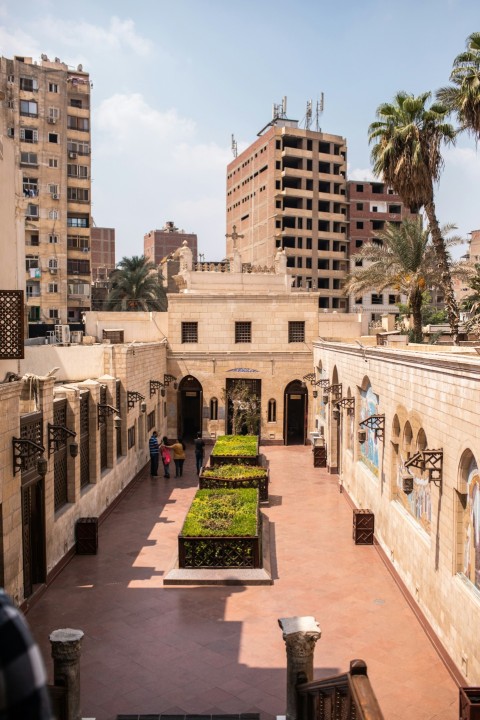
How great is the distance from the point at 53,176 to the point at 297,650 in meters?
48.4

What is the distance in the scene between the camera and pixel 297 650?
28.9 ft

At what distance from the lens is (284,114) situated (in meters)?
73.1

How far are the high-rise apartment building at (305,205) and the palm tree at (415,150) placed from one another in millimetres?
39836

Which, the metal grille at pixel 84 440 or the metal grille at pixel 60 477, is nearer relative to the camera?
the metal grille at pixel 60 477

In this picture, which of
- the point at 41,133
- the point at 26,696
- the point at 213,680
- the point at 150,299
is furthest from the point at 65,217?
the point at 26,696

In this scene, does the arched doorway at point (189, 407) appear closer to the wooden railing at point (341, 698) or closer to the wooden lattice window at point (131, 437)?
the wooden lattice window at point (131, 437)

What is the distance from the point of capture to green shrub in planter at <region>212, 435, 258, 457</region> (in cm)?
2434

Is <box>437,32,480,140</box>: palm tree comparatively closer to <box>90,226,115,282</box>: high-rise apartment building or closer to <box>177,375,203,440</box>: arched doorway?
<box>177,375,203,440</box>: arched doorway

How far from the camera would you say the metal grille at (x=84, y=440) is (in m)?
17.8

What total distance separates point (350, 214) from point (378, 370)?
191 ft

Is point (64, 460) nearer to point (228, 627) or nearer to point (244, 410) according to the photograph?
point (228, 627)

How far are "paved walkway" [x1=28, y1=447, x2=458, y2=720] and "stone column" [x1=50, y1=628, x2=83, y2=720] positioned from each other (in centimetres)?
78

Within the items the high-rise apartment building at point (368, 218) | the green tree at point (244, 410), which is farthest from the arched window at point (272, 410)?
the high-rise apartment building at point (368, 218)

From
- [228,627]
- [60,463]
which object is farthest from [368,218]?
[228,627]
